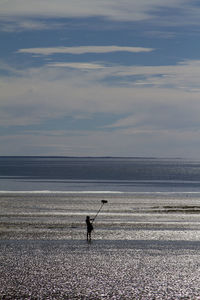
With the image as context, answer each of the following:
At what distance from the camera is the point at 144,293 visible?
2556cm

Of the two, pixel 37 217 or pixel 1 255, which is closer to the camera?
pixel 1 255

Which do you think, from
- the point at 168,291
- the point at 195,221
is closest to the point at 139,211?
the point at 195,221

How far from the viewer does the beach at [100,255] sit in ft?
86.3

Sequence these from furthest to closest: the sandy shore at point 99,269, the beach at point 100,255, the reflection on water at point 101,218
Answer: the reflection on water at point 101,218
the beach at point 100,255
the sandy shore at point 99,269

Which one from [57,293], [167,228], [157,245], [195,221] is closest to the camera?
[57,293]

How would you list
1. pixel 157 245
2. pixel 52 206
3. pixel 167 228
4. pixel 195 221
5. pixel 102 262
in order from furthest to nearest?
1. pixel 52 206
2. pixel 195 221
3. pixel 167 228
4. pixel 157 245
5. pixel 102 262

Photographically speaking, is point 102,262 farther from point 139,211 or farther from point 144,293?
point 139,211

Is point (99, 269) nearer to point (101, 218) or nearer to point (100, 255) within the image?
point (100, 255)

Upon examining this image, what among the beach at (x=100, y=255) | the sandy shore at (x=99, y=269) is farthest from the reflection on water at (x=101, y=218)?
the sandy shore at (x=99, y=269)

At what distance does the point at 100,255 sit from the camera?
34781 millimetres

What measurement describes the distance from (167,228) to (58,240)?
11.9 m

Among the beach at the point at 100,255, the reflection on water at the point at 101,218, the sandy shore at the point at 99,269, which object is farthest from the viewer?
the reflection on water at the point at 101,218

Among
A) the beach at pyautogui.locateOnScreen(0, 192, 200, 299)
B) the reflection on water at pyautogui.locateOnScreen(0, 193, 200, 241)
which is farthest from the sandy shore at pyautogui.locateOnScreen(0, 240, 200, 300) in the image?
the reflection on water at pyautogui.locateOnScreen(0, 193, 200, 241)

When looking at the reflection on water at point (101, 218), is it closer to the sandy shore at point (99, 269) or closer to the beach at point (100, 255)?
→ the beach at point (100, 255)
